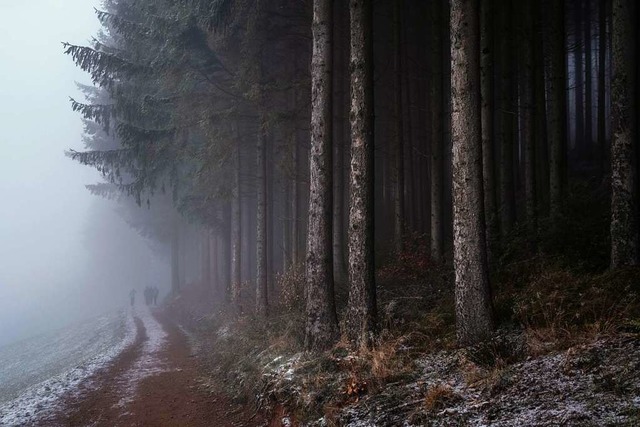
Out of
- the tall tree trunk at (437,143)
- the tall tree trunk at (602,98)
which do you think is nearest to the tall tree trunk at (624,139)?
the tall tree trunk at (437,143)

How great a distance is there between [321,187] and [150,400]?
5.71m

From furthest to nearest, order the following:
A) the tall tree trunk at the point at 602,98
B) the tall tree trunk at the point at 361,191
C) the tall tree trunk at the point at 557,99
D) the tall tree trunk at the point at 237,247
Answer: the tall tree trunk at the point at 237,247
the tall tree trunk at the point at 602,98
the tall tree trunk at the point at 557,99
the tall tree trunk at the point at 361,191

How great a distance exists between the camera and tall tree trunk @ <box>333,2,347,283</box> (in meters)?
14.5

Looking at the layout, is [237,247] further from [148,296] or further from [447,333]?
[148,296]

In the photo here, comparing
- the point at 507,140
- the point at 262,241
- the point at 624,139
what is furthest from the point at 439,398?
the point at 262,241

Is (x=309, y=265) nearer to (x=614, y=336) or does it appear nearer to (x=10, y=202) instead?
(x=614, y=336)

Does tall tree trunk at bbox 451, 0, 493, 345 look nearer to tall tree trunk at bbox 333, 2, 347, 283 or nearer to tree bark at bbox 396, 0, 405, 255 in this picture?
tall tree trunk at bbox 333, 2, 347, 283

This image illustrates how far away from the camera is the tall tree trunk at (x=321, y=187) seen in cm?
930

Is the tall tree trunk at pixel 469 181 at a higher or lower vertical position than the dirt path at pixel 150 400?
higher

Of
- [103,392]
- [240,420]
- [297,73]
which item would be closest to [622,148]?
[240,420]

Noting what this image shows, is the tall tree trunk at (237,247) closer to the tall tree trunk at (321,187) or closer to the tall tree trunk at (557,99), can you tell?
the tall tree trunk at (321,187)

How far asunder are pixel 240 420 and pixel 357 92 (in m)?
6.18

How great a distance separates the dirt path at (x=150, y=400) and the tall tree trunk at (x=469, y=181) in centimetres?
395

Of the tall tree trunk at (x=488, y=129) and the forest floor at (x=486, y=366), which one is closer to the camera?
the forest floor at (x=486, y=366)
